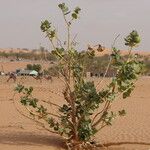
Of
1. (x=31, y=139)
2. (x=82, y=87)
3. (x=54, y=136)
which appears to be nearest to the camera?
(x=82, y=87)

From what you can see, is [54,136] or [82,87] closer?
[82,87]

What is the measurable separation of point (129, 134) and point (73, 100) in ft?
12.5

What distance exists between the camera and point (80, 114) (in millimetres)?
11453

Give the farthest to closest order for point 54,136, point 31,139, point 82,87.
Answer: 1. point 54,136
2. point 31,139
3. point 82,87

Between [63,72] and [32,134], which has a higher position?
[63,72]

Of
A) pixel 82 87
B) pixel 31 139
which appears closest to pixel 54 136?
pixel 31 139

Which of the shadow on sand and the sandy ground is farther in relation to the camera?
the shadow on sand

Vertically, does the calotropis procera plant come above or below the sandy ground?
above

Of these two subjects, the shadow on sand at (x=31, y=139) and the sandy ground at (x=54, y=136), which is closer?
the sandy ground at (x=54, y=136)

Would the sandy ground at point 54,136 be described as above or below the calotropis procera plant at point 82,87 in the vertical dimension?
below

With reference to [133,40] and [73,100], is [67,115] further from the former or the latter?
[133,40]

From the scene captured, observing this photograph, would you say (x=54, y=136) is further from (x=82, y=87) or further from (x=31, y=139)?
(x=82, y=87)

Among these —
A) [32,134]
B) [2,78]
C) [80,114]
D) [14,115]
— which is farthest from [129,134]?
[2,78]

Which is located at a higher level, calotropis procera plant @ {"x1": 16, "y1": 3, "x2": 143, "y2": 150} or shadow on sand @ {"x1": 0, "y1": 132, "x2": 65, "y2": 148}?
calotropis procera plant @ {"x1": 16, "y1": 3, "x2": 143, "y2": 150}
